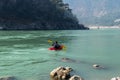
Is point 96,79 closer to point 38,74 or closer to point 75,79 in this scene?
point 75,79

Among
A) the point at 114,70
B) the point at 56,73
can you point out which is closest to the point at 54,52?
the point at 114,70

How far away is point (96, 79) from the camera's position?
4544cm

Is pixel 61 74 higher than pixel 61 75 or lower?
higher

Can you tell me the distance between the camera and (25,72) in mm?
50531

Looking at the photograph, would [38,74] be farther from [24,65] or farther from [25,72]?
[24,65]

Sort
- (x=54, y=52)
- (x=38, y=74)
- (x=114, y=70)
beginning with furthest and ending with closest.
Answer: (x=54, y=52) < (x=114, y=70) < (x=38, y=74)

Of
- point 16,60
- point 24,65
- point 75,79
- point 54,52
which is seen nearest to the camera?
point 75,79

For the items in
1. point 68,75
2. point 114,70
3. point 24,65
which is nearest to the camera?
point 68,75

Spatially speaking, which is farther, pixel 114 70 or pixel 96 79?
pixel 114 70

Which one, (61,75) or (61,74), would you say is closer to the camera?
(61,75)

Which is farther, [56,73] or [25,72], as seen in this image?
[25,72]

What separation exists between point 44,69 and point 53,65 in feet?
16.1

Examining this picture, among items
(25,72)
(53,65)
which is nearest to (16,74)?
(25,72)

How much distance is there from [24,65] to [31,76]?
10.4m
